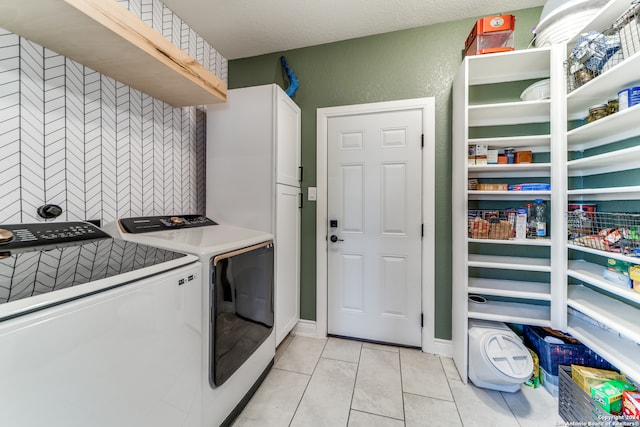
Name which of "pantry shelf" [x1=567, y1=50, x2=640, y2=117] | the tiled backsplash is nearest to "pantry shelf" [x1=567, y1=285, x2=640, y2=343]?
"pantry shelf" [x1=567, y1=50, x2=640, y2=117]

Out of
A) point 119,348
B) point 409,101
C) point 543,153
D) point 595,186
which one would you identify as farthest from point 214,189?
point 595,186

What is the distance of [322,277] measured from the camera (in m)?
2.32

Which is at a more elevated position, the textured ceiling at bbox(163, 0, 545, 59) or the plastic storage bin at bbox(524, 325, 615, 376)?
the textured ceiling at bbox(163, 0, 545, 59)

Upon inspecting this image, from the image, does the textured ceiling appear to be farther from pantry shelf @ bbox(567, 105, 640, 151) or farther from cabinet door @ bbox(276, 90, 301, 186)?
pantry shelf @ bbox(567, 105, 640, 151)

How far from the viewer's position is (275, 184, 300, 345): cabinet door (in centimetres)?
198

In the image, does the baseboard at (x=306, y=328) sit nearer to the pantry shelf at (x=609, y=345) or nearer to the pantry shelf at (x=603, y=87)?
the pantry shelf at (x=609, y=345)

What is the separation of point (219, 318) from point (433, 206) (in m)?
1.71

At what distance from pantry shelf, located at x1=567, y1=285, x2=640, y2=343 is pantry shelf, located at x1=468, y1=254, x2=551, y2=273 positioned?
211 millimetres

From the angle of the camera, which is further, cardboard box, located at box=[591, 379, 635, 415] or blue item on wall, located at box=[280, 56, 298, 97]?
blue item on wall, located at box=[280, 56, 298, 97]

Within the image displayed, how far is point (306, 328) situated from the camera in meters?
2.36

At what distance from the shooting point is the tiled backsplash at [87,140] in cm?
116

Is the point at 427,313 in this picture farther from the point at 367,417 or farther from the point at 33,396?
the point at 33,396

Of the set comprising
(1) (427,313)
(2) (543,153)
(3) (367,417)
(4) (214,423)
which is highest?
(2) (543,153)

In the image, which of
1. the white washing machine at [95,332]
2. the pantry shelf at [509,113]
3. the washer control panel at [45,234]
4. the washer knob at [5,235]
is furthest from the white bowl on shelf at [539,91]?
the washer knob at [5,235]
